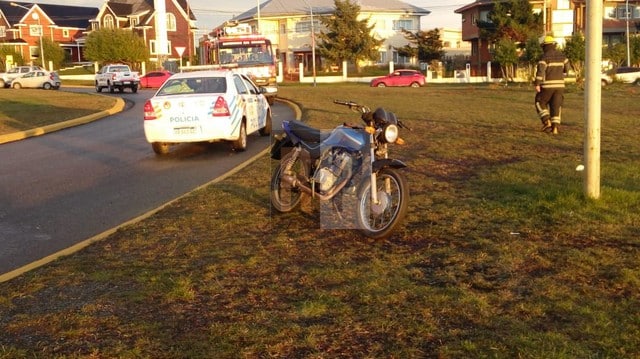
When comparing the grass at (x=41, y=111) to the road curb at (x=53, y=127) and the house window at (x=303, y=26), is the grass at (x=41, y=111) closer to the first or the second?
the road curb at (x=53, y=127)

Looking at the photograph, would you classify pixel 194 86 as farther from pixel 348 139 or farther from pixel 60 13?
pixel 60 13

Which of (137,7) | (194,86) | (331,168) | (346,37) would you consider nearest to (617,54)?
(346,37)

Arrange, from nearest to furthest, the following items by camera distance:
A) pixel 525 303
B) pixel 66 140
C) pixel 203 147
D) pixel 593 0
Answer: pixel 525 303
pixel 593 0
pixel 203 147
pixel 66 140

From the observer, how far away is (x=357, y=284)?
5016 mm

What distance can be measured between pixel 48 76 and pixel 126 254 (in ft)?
161

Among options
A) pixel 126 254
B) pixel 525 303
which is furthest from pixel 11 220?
pixel 525 303

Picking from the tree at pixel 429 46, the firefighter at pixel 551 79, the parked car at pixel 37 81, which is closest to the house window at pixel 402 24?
the tree at pixel 429 46

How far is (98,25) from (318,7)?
2725 centimetres

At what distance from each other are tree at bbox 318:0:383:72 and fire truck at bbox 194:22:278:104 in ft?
133

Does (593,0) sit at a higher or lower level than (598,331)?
higher

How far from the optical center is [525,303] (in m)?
4.50

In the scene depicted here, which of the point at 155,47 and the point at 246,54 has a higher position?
the point at 155,47

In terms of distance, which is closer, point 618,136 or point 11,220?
point 11,220

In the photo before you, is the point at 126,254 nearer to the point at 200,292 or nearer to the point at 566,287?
the point at 200,292
